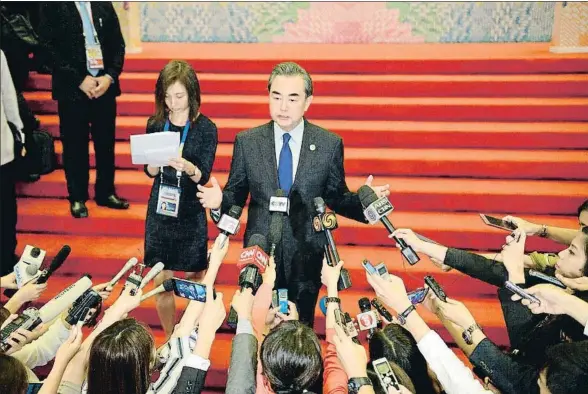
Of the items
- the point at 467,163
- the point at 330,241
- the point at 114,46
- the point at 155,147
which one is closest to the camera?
the point at 330,241

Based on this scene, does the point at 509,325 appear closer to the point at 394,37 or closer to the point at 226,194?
the point at 226,194

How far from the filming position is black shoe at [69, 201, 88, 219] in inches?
154

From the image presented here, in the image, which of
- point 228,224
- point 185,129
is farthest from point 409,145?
point 228,224

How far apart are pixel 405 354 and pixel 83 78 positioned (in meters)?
2.72

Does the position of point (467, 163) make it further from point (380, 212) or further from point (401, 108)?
point (380, 212)

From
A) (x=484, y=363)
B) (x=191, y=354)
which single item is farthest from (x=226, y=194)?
(x=484, y=363)

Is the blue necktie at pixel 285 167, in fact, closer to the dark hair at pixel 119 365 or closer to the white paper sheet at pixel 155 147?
the white paper sheet at pixel 155 147

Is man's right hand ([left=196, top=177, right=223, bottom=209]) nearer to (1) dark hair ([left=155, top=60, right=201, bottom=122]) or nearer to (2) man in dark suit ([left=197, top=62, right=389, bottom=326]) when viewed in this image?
(2) man in dark suit ([left=197, top=62, right=389, bottom=326])

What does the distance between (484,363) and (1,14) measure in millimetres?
4437

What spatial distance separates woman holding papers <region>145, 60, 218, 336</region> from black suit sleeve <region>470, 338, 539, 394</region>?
4.74 feet

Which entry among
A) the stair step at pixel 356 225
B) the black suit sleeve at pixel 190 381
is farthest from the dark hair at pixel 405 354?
the stair step at pixel 356 225

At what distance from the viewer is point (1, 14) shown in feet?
15.0

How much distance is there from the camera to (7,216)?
3.37 m

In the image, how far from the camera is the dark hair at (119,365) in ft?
5.55
